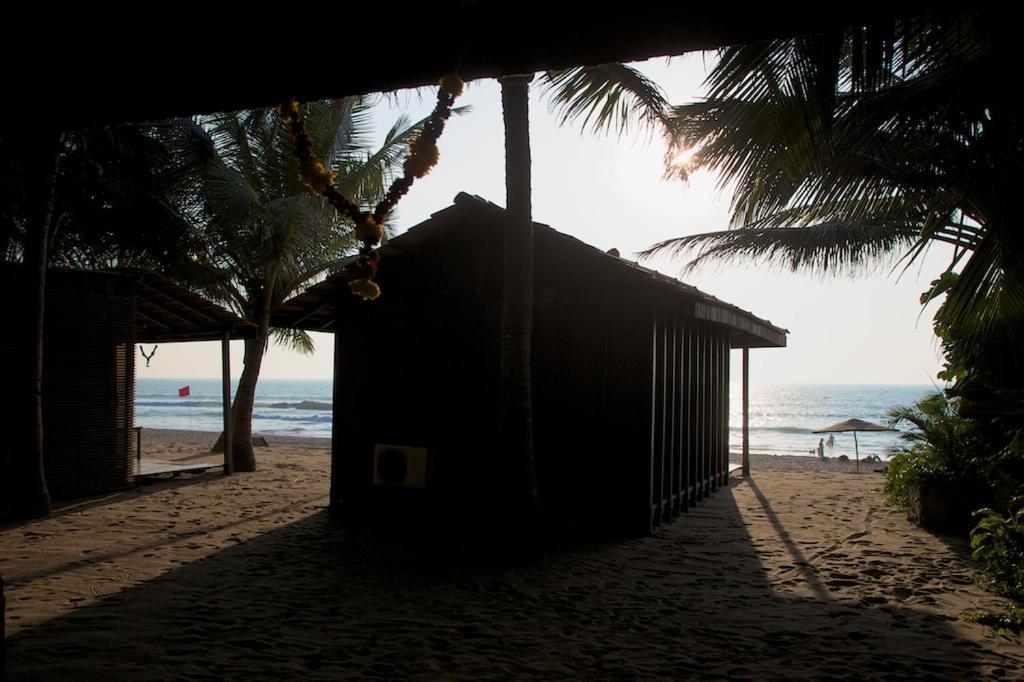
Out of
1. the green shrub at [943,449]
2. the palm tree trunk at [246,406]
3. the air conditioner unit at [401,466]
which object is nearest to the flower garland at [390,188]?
the air conditioner unit at [401,466]

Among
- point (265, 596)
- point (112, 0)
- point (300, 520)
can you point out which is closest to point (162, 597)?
point (265, 596)

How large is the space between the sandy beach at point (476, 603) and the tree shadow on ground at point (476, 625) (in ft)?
0.07

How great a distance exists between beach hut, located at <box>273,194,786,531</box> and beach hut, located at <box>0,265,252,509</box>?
364cm

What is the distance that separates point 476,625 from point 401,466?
4133 mm

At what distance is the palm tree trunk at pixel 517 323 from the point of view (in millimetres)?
7746

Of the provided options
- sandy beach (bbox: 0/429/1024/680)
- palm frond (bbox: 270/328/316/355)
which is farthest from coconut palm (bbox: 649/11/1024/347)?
palm frond (bbox: 270/328/316/355)

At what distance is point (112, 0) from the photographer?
7.74ft

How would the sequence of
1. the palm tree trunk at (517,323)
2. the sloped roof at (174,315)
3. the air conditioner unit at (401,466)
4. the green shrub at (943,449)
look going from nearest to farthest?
the palm tree trunk at (517,323) → the green shrub at (943,449) → the air conditioner unit at (401,466) → the sloped roof at (174,315)

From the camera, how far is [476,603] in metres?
6.16

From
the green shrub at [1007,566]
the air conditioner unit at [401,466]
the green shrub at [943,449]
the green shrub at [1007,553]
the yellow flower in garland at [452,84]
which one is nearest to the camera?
the yellow flower in garland at [452,84]

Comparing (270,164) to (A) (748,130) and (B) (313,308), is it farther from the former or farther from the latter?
(A) (748,130)

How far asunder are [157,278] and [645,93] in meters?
8.15

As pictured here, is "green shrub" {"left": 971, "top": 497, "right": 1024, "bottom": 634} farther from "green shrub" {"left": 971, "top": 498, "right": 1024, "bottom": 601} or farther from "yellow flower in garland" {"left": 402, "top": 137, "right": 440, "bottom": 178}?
"yellow flower in garland" {"left": 402, "top": 137, "right": 440, "bottom": 178}

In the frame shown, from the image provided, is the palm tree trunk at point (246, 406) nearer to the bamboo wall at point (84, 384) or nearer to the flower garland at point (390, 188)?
the bamboo wall at point (84, 384)
